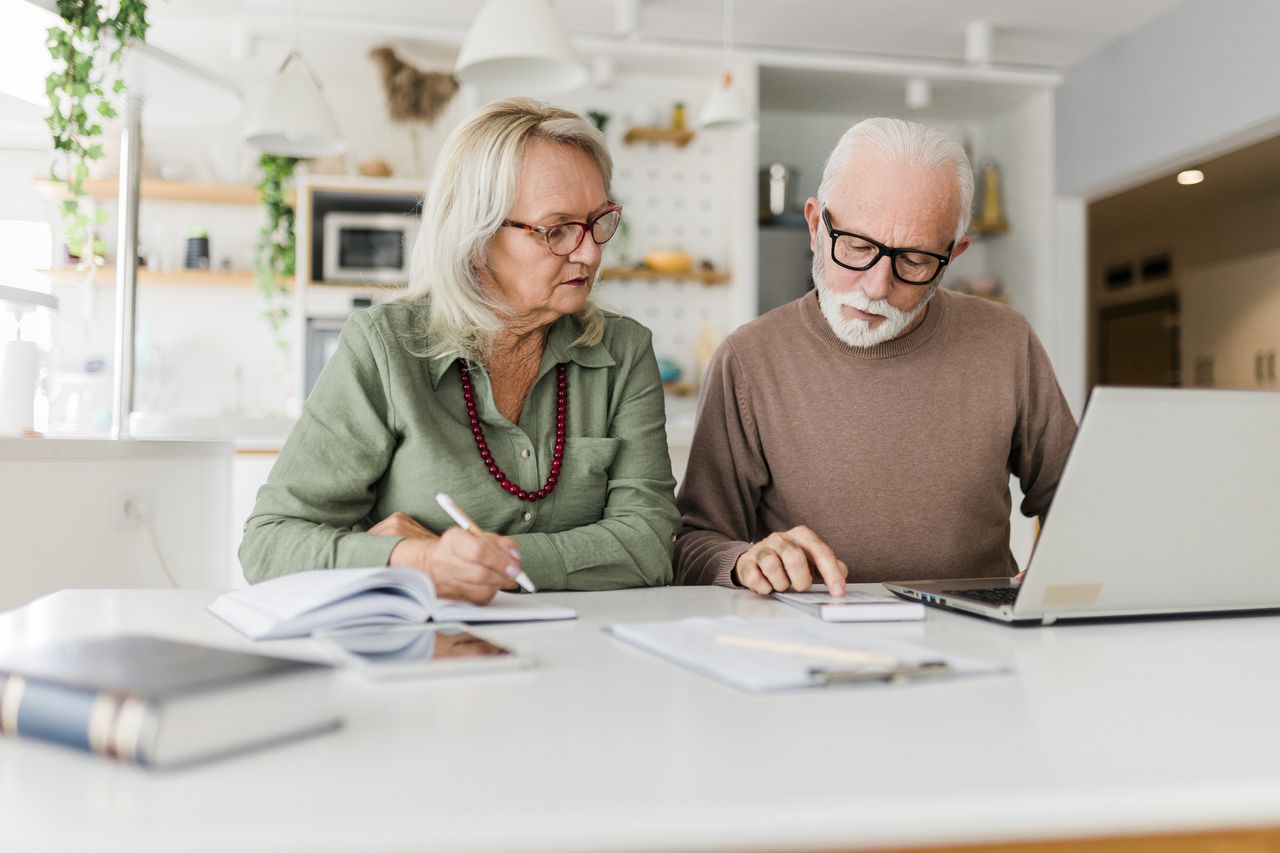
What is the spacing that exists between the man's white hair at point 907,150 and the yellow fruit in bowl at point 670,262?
10.8 ft

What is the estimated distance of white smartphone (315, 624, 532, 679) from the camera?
33.1 inches

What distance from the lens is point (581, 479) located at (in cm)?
158

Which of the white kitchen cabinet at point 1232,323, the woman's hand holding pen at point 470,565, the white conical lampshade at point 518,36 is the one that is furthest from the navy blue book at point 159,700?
the white kitchen cabinet at point 1232,323

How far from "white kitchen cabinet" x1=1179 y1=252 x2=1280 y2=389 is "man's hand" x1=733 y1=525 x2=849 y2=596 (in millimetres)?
6073

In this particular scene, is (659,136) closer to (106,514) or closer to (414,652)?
(106,514)

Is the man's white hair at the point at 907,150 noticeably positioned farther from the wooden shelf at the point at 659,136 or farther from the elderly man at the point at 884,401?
the wooden shelf at the point at 659,136

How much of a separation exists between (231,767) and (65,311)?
5053 mm

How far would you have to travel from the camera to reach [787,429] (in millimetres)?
1828

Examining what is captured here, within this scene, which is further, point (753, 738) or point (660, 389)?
point (660, 389)

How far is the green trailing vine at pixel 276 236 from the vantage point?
4711mm

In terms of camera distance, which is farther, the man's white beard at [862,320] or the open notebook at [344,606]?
the man's white beard at [862,320]

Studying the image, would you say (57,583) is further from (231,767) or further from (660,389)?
(231,767)

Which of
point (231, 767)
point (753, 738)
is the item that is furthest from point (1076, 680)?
point (231, 767)

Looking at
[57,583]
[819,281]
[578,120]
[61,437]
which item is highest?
[578,120]
